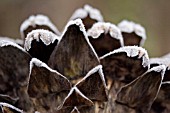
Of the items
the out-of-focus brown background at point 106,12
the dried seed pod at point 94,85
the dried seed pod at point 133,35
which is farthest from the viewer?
the out-of-focus brown background at point 106,12

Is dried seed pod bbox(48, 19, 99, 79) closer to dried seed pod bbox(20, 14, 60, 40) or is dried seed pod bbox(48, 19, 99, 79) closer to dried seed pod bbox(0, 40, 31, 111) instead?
dried seed pod bbox(0, 40, 31, 111)

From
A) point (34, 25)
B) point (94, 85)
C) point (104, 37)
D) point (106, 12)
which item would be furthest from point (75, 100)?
point (106, 12)

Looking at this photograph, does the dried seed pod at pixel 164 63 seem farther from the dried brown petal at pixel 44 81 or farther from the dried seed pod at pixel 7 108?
the dried seed pod at pixel 7 108

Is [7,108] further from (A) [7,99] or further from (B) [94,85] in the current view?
(B) [94,85]

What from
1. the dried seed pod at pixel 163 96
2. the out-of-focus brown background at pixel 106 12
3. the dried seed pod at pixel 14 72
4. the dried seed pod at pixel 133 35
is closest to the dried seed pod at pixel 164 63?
the dried seed pod at pixel 163 96

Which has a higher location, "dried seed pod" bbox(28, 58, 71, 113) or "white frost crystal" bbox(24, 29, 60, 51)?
"white frost crystal" bbox(24, 29, 60, 51)

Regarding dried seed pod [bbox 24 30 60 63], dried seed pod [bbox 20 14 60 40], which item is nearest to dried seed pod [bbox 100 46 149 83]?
dried seed pod [bbox 24 30 60 63]

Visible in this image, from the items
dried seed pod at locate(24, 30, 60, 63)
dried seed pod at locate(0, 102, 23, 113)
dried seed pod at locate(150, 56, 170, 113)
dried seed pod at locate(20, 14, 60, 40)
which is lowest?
dried seed pod at locate(150, 56, 170, 113)
